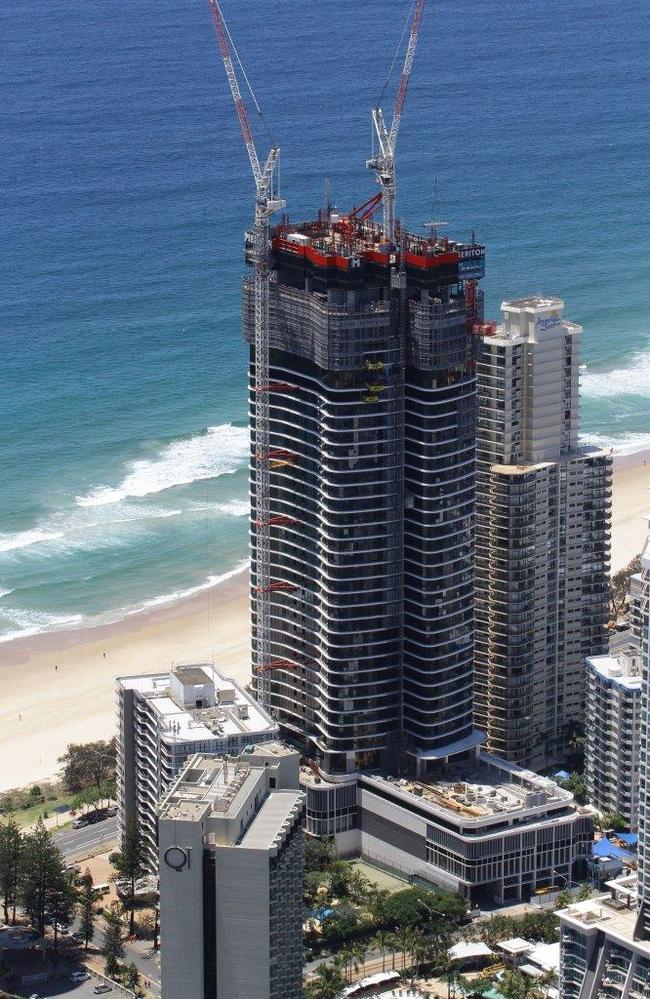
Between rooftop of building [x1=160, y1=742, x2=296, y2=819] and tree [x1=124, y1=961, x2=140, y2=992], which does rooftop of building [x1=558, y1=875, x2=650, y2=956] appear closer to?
rooftop of building [x1=160, y1=742, x2=296, y2=819]

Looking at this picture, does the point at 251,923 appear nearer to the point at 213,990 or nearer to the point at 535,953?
the point at 213,990

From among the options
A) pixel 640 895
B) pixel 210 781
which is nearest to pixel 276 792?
pixel 210 781

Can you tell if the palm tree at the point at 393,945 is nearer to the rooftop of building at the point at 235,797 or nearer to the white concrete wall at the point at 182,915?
the rooftop of building at the point at 235,797

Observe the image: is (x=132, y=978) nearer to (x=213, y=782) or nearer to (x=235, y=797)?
(x=213, y=782)

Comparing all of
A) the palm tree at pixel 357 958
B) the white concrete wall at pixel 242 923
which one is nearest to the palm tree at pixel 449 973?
the palm tree at pixel 357 958

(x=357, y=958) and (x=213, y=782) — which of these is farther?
(x=357, y=958)

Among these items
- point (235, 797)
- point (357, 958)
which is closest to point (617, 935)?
point (235, 797)
